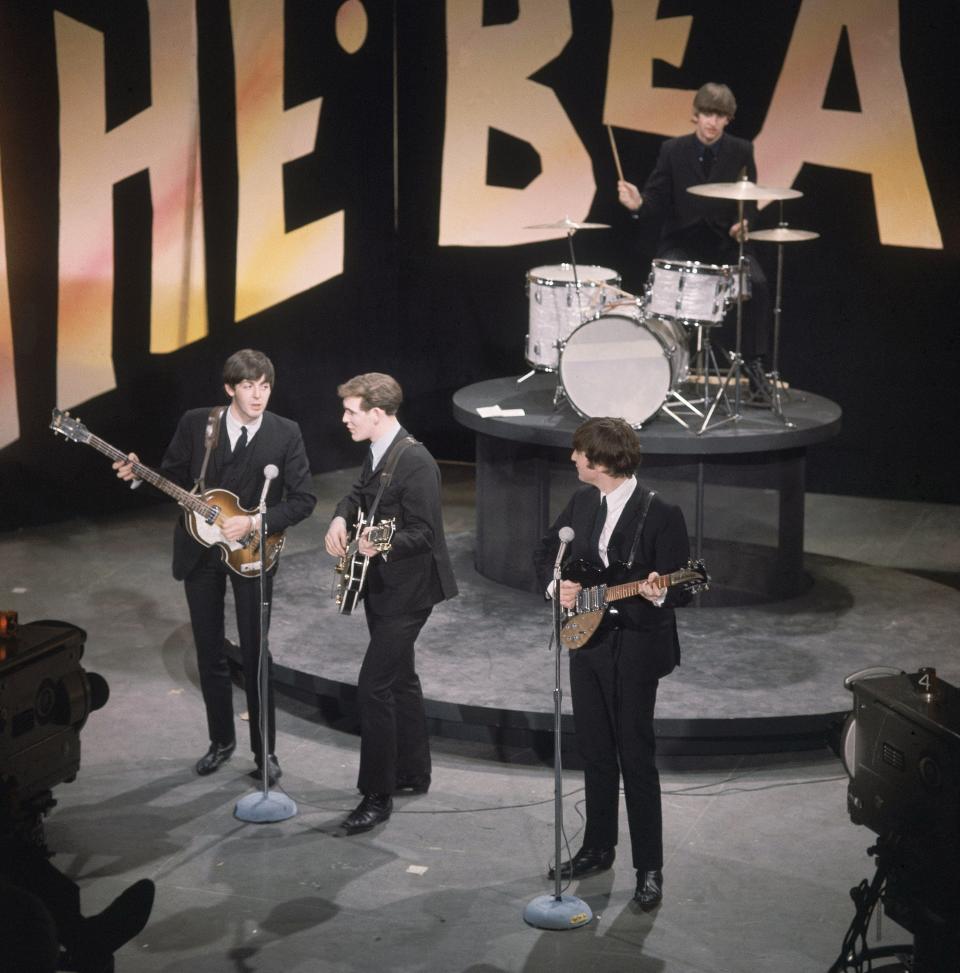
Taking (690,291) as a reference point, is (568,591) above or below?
below

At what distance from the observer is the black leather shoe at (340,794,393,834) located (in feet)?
21.6

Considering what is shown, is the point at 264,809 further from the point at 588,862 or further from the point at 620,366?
the point at 620,366

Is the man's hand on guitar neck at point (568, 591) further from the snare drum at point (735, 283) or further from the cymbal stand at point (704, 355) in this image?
the snare drum at point (735, 283)

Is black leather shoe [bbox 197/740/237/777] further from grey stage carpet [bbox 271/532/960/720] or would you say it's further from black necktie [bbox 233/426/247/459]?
black necktie [bbox 233/426/247/459]

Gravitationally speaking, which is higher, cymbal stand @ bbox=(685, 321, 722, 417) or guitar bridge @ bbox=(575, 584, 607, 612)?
cymbal stand @ bbox=(685, 321, 722, 417)

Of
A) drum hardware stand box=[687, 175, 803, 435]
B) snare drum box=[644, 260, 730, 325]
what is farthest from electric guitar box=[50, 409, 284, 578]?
snare drum box=[644, 260, 730, 325]

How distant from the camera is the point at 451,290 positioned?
43.2 ft

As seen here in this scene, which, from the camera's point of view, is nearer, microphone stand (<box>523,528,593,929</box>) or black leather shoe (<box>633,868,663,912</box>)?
microphone stand (<box>523,528,593,929</box>)

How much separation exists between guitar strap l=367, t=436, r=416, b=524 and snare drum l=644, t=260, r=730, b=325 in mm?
3262

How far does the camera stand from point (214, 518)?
687 centimetres

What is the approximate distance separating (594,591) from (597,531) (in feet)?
0.88

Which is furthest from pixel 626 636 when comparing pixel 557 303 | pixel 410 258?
pixel 410 258

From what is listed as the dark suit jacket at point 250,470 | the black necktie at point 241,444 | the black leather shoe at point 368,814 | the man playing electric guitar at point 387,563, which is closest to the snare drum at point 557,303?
the dark suit jacket at point 250,470

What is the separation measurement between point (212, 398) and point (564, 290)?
11.0ft
